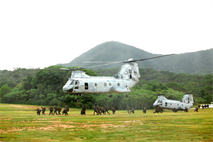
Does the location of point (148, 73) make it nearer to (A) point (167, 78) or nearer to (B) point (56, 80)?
(A) point (167, 78)

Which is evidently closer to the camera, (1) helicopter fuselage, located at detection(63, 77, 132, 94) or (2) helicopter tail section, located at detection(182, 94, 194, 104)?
(1) helicopter fuselage, located at detection(63, 77, 132, 94)

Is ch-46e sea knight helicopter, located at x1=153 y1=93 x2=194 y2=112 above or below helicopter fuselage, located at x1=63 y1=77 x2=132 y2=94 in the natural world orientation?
below

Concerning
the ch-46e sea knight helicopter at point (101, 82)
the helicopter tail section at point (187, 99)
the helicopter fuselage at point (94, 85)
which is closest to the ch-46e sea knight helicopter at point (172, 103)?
the helicopter tail section at point (187, 99)

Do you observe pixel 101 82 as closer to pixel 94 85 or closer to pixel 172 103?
pixel 94 85

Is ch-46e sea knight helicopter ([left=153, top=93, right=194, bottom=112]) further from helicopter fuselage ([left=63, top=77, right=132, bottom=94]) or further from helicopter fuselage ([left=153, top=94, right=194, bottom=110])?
helicopter fuselage ([left=63, top=77, right=132, bottom=94])

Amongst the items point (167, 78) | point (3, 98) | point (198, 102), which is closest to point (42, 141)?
point (3, 98)

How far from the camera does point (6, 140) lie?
12.4 meters

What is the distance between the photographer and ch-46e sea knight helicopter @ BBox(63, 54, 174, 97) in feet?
103

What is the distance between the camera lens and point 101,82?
32906mm

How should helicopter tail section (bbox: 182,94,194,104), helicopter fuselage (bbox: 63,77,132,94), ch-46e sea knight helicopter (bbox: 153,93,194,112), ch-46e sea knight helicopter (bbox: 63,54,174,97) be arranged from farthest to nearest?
1. helicopter tail section (bbox: 182,94,194,104)
2. ch-46e sea knight helicopter (bbox: 153,93,194,112)
3. ch-46e sea knight helicopter (bbox: 63,54,174,97)
4. helicopter fuselage (bbox: 63,77,132,94)

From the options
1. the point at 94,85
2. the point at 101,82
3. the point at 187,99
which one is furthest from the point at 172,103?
the point at 94,85

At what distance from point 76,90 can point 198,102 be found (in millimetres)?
58518

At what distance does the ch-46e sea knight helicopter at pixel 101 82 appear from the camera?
31266 mm

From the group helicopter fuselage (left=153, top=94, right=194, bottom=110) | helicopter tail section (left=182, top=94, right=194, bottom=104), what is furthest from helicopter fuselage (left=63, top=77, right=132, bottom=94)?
helicopter tail section (left=182, top=94, right=194, bottom=104)
